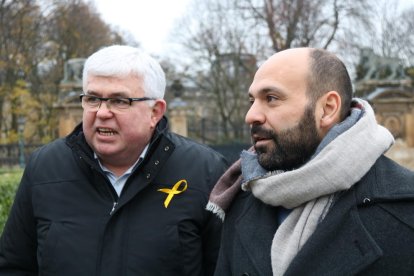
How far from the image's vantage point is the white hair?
291 centimetres

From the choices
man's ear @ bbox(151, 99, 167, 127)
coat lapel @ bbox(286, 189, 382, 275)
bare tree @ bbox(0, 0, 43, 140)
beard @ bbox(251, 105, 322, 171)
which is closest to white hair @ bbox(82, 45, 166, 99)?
man's ear @ bbox(151, 99, 167, 127)

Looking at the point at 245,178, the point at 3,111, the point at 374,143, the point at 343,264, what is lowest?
the point at 3,111

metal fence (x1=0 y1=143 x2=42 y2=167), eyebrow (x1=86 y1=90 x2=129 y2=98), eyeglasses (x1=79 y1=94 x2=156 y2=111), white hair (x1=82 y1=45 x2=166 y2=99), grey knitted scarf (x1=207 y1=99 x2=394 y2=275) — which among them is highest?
white hair (x1=82 y1=45 x2=166 y2=99)

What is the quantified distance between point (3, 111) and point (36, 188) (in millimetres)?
30392

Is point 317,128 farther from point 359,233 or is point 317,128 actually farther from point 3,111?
point 3,111

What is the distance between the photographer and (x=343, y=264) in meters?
2.11

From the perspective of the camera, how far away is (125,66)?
2918 millimetres

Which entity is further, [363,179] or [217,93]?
[217,93]

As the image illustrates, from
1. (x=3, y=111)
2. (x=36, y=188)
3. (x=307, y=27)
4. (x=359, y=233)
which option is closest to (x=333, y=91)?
(x=359, y=233)

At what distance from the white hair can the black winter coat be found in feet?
0.88

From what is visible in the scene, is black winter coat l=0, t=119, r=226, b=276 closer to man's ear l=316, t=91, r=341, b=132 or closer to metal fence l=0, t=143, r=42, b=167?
man's ear l=316, t=91, r=341, b=132

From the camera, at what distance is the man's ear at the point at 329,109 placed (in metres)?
2.31

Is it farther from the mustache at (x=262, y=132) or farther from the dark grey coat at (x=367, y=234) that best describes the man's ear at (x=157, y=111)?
the dark grey coat at (x=367, y=234)

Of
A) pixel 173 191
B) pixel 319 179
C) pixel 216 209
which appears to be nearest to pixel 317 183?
pixel 319 179
